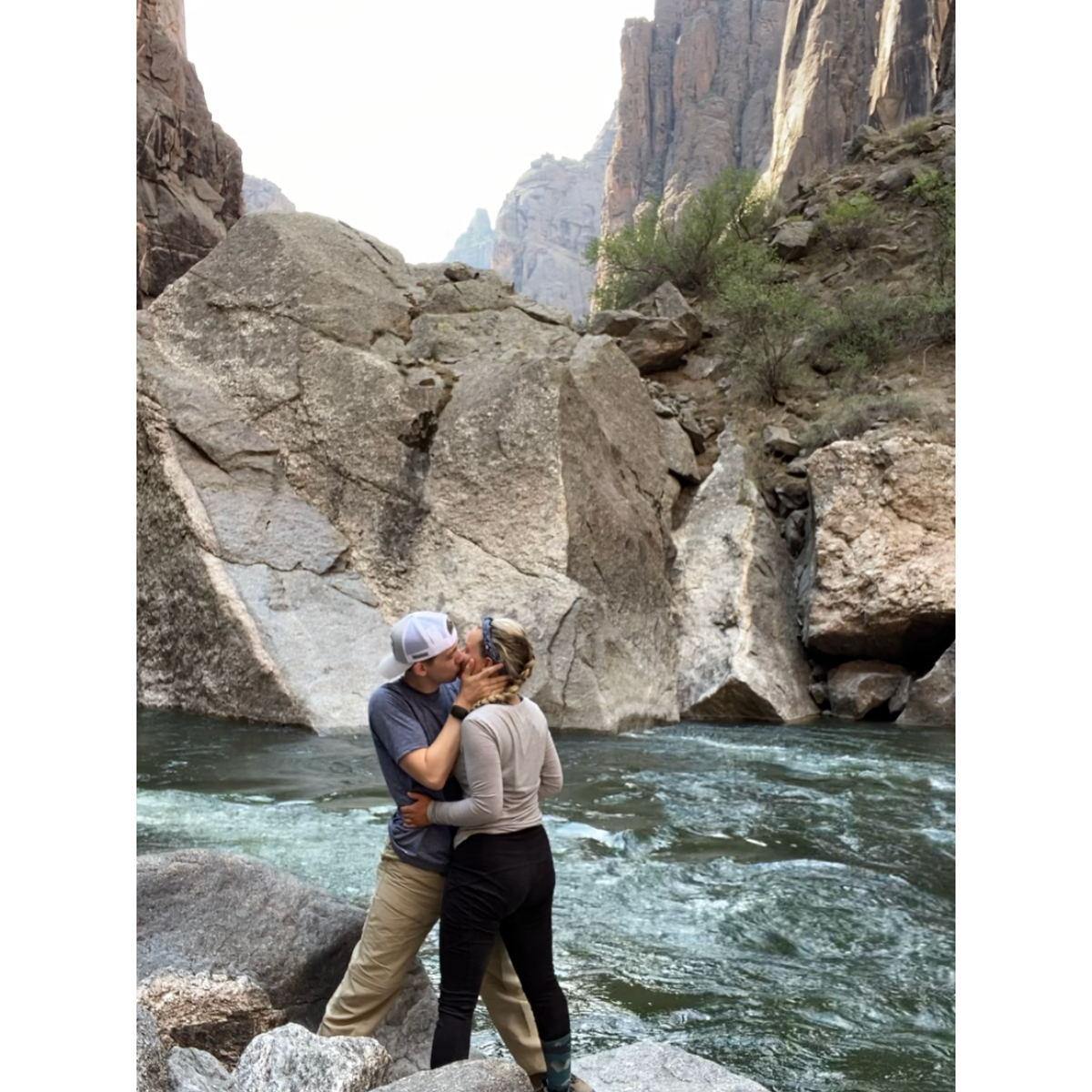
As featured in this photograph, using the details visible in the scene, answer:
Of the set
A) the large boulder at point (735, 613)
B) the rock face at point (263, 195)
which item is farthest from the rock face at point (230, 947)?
the rock face at point (263, 195)

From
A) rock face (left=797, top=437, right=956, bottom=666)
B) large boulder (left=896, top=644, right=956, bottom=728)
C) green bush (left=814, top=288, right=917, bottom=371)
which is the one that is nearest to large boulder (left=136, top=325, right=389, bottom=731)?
rock face (left=797, top=437, right=956, bottom=666)

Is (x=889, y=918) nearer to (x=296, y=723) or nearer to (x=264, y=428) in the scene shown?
(x=296, y=723)

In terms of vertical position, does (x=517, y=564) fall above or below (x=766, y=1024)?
above

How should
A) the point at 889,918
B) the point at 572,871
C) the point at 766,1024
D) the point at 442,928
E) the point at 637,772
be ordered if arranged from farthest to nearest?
the point at 637,772 < the point at 572,871 < the point at 889,918 < the point at 766,1024 < the point at 442,928

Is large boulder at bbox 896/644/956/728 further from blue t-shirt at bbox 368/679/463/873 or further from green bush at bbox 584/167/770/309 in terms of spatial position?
green bush at bbox 584/167/770/309

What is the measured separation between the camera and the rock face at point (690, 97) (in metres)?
52.2

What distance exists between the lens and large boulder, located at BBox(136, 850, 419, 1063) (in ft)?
9.77

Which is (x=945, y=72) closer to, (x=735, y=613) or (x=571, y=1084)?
(x=735, y=613)

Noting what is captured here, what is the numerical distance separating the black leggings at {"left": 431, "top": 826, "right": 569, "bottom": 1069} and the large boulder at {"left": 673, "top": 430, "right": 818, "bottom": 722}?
7.57 m

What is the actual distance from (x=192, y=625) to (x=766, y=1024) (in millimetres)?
6838

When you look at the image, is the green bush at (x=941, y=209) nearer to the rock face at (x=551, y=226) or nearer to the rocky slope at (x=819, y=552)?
the rocky slope at (x=819, y=552)

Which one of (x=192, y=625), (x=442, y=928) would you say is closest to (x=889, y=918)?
(x=442, y=928)

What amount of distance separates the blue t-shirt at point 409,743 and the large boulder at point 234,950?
1.93 ft

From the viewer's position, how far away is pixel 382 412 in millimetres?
10523
